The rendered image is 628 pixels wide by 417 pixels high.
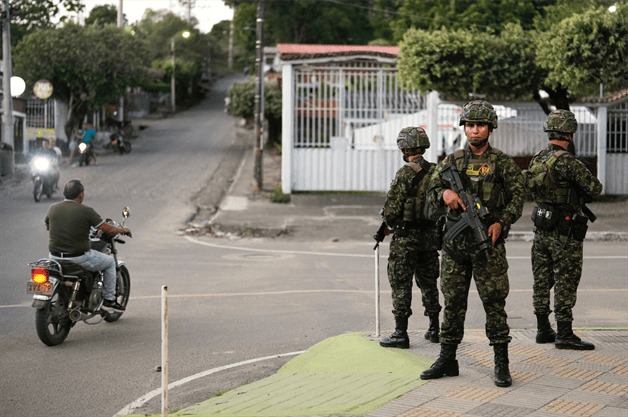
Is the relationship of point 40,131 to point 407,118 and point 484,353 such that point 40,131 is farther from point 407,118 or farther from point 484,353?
point 484,353

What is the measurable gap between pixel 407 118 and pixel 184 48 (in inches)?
2076

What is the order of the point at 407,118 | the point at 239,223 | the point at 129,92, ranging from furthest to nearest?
the point at 129,92 < the point at 407,118 < the point at 239,223

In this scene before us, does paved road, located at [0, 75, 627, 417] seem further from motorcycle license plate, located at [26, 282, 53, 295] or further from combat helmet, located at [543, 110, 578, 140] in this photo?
combat helmet, located at [543, 110, 578, 140]

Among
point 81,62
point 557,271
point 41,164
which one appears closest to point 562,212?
point 557,271

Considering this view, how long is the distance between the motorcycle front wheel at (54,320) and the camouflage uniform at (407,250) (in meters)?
3.13

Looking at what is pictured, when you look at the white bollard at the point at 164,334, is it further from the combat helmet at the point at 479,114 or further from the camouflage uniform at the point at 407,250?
the camouflage uniform at the point at 407,250

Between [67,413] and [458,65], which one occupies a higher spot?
[458,65]

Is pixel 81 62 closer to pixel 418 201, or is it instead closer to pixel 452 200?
pixel 418 201

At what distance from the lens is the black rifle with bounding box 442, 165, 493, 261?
200 inches

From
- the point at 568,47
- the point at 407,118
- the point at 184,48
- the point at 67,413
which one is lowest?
the point at 67,413

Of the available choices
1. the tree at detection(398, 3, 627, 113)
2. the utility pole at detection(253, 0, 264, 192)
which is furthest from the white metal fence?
the tree at detection(398, 3, 627, 113)

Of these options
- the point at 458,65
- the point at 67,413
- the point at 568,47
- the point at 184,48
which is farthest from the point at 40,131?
the point at 184,48

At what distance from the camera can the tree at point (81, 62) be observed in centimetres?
3269

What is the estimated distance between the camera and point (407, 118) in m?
21.3
